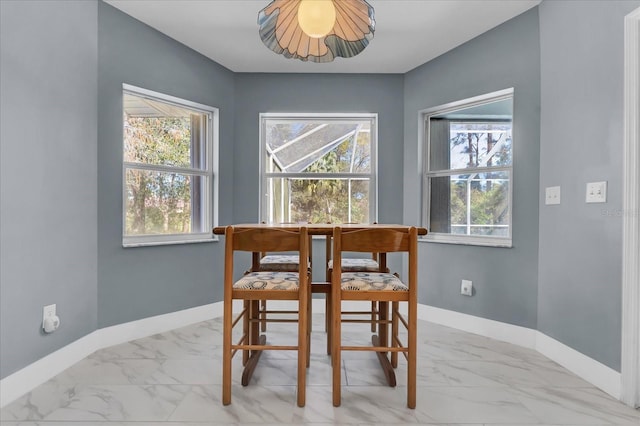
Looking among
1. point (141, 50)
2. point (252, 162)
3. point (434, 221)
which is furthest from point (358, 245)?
point (141, 50)

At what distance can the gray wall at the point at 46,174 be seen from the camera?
178 centimetres

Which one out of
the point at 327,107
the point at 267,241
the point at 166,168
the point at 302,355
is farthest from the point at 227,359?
the point at 327,107

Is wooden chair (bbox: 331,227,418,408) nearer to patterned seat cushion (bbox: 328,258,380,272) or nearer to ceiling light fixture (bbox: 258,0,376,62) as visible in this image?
patterned seat cushion (bbox: 328,258,380,272)

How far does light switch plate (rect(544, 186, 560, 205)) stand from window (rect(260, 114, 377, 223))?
1493 millimetres

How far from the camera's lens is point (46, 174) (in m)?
2.02

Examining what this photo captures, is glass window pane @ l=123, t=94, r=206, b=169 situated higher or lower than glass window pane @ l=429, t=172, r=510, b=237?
higher

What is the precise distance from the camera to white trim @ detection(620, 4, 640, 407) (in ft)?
5.70

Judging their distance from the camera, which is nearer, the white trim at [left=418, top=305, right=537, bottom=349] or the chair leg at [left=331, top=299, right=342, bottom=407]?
the chair leg at [left=331, top=299, right=342, bottom=407]

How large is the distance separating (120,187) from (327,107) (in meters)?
1.96

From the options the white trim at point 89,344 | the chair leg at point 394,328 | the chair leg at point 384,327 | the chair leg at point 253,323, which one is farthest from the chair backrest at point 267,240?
the white trim at point 89,344

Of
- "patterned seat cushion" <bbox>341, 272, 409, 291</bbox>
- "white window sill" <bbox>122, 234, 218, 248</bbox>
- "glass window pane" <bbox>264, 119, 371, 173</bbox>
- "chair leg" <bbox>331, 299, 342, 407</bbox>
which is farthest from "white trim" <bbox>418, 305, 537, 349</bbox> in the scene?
"white window sill" <bbox>122, 234, 218, 248</bbox>

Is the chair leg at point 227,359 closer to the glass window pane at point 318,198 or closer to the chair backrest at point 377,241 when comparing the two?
the chair backrest at point 377,241

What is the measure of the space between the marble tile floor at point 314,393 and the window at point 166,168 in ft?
3.21

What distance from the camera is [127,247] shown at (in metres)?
2.60
